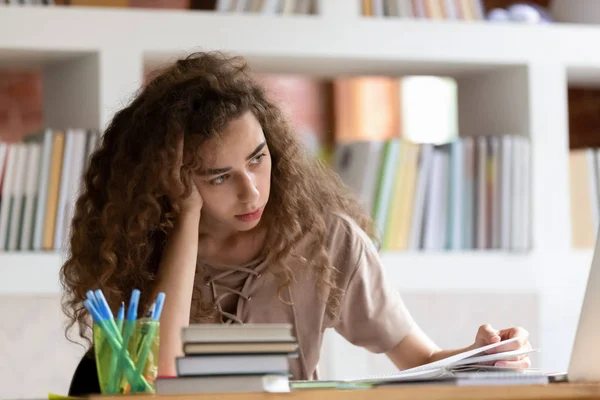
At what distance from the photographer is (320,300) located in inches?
75.7

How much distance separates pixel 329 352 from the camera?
105 inches

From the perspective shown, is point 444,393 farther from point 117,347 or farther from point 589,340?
point 117,347

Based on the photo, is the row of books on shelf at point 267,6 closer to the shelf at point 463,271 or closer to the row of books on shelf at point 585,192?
the shelf at point 463,271

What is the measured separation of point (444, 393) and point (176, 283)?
676mm

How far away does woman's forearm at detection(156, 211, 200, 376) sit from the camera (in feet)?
5.26

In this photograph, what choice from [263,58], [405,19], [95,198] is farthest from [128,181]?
[405,19]

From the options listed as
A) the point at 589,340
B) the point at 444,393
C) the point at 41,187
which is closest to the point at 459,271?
the point at 41,187

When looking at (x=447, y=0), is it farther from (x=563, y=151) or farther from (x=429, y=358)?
(x=429, y=358)

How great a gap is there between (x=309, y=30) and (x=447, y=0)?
433 mm

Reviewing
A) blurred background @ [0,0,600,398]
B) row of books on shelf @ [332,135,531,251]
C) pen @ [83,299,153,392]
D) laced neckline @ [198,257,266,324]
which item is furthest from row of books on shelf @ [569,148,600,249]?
pen @ [83,299,153,392]

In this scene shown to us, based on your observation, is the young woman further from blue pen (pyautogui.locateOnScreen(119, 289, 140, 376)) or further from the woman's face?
blue pen (pyautogui.locateOnScreen(119, 289, 140, 376))

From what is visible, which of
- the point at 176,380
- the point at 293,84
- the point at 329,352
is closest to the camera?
the point at 176,380

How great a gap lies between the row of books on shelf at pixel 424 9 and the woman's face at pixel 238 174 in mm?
1063

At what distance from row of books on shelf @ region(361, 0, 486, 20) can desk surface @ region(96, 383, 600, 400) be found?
1.76 m
